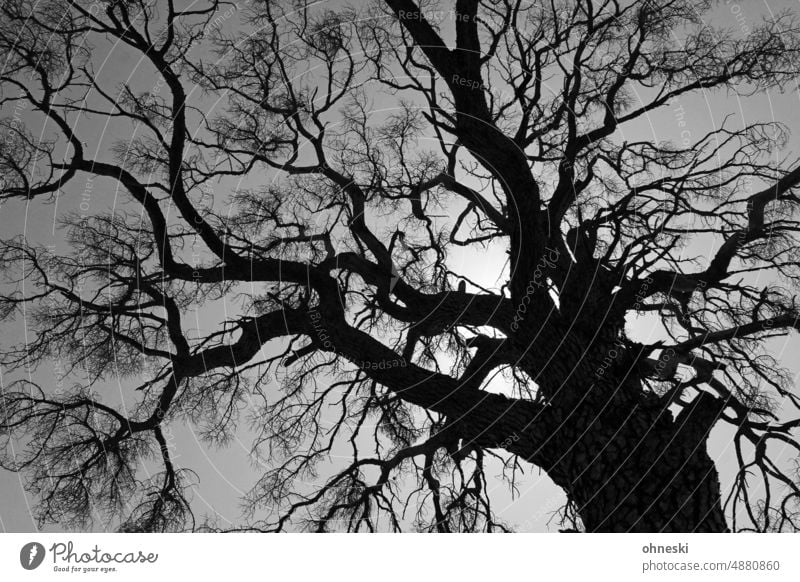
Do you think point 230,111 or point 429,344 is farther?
point 429,344

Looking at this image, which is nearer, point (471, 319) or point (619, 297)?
point (619, 297)

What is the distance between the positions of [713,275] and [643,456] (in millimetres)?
2126

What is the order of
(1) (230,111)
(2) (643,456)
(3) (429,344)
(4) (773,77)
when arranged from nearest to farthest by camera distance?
1. (2) (643,456)
2. (4) (773,77)
3. (1) (230,111)
4. (3) (429,344)

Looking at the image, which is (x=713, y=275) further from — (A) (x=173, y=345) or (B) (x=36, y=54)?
(B) (x=36, y=54)

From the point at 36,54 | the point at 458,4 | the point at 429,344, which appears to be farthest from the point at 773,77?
the point at 36,54

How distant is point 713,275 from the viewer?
267 inches

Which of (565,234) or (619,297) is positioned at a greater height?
(565,234)

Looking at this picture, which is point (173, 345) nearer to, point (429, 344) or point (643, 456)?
point (429, 344)
